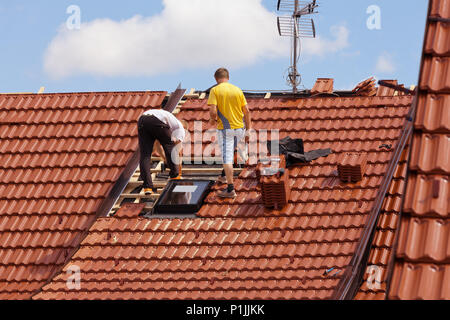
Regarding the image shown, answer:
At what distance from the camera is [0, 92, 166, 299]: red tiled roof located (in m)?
11.4

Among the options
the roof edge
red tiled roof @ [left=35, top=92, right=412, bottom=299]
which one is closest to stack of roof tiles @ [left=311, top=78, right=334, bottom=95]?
red tiled roof @ [left=35, top=92, right=412, bottom=299]

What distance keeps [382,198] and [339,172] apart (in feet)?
2.92

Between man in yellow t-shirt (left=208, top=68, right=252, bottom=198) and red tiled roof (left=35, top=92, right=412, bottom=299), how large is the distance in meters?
0.86

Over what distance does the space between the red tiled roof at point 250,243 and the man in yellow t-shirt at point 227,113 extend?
0.86 meters

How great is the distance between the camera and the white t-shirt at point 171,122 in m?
11.5

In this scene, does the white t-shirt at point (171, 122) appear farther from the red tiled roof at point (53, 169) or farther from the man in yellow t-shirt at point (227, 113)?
the red tiled roof at point (53, 169)

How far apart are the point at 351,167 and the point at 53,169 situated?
5.03 meters

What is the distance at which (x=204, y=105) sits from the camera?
13.8 m

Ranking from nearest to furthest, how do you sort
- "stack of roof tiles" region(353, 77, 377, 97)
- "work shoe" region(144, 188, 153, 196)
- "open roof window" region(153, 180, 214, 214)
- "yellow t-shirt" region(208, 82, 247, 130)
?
"yellow t-shirt" region(208, 82, 247, 130), "open roof window" region(153, 180, 214, 214), "work shoe" region(144, 188, 153, 196), "stack of roof tiles" region(353, 77, 377, 97)

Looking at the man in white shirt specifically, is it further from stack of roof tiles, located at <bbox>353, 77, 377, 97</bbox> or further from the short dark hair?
stack of roof tiles, located at <bbox>353, 77, 377, 97</bbox>

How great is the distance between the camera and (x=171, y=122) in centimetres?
1162

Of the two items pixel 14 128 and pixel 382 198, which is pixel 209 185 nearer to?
pixel 382 198
